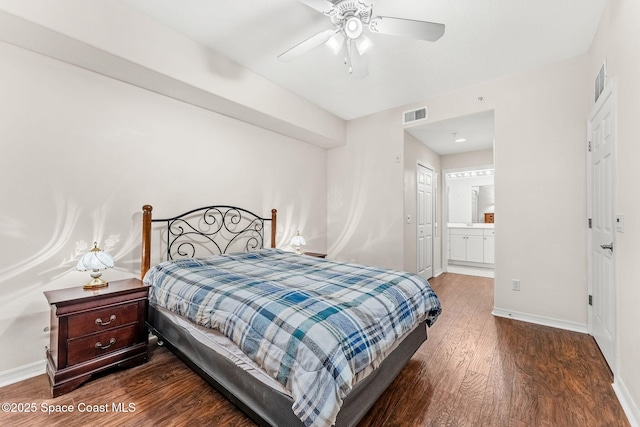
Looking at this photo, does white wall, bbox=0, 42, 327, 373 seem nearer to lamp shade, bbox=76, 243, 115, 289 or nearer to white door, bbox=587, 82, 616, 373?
lamp shade, bbox=76, 243, 115, 289

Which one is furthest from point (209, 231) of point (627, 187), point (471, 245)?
point (471, 245)

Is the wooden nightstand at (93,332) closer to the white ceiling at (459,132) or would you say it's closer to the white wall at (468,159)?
the white ceiling at (459,132)

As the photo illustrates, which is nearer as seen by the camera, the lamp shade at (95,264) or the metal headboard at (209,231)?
the lamp shade at (95,264)

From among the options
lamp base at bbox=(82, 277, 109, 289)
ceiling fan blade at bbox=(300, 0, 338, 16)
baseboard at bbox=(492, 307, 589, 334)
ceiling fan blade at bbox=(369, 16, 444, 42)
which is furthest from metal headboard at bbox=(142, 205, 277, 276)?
baseboard at bbox=(492, 307, 589, 334)

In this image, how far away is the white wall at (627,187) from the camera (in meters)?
1.67

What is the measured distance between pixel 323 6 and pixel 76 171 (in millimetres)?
2406

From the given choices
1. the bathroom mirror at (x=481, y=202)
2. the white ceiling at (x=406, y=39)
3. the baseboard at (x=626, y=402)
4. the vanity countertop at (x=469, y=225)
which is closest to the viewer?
the baseboard at (x=626, y=402)

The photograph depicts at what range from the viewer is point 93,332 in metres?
2.08

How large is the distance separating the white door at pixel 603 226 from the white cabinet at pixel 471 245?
346cm

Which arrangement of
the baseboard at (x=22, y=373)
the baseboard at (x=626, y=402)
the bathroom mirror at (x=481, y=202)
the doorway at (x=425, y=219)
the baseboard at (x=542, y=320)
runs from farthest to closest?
the bathroom mirror at (x=481, y=202), the doorway at (x=425, y=219), the baseboard at (x=542, y=320), the baseboard at (x=22, y=373), the baseboard at (x=626, y=402)

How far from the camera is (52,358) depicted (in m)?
2.03

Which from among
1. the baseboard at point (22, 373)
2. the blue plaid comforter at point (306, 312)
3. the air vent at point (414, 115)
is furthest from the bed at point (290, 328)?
the air vent at point (414, 115)

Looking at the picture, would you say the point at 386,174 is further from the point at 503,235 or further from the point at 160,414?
the point at 160,414

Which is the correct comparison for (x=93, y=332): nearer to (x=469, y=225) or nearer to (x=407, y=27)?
(x=407, y=27)
